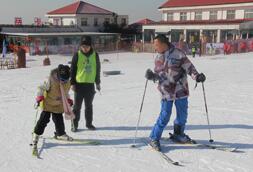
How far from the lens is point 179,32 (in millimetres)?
47625

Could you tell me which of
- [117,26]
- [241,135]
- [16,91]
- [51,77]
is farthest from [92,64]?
[117,26]

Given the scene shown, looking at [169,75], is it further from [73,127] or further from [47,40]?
[47,40]

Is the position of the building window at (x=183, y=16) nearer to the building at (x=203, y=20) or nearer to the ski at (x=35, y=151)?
the building at (x=203, y=20)

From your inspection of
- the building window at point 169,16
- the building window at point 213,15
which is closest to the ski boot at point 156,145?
the building window at point 213,15

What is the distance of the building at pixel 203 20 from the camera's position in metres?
41.0

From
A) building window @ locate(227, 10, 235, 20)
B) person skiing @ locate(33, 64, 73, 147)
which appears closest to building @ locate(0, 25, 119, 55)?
building window @ locate(227, 10, 235, 20)

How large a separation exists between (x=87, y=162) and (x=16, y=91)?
689cm

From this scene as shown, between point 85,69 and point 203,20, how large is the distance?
45446 mm

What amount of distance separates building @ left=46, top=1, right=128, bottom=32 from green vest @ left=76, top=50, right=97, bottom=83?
51.8m

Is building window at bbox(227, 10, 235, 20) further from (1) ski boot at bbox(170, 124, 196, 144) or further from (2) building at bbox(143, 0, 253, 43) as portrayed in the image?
(1) ski boot at bbox(170, 124, 196, 144)

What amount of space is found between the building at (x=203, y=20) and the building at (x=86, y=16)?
9141 millimetres

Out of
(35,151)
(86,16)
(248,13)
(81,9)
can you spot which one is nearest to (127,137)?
(35,151)

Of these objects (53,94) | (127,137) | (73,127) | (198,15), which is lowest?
(127,137)

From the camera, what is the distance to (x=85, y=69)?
18.5 ft
